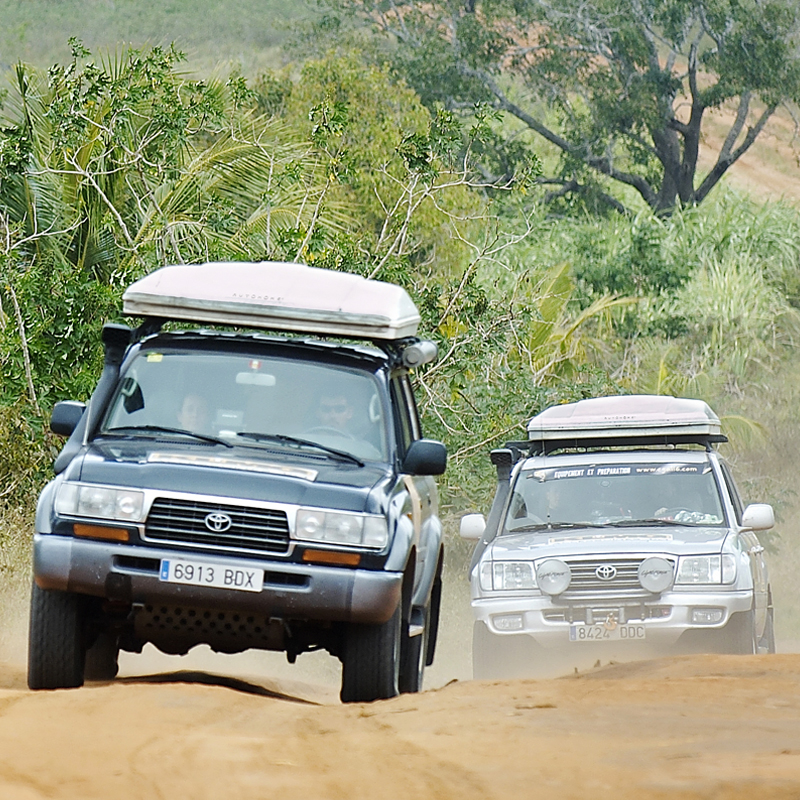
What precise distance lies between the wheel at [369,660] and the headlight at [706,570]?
285 cm

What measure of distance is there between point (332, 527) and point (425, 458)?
0.91 m

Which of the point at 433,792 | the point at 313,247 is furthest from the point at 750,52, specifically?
the point at 433,792

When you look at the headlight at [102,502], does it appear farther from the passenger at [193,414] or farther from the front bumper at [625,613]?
the front bumper at [625,613]

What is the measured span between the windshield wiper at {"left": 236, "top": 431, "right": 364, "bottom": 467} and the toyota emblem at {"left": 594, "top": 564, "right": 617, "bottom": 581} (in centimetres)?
247

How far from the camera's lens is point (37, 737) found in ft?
18.3

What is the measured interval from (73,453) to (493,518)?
156 inches

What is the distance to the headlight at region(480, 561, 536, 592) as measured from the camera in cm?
973

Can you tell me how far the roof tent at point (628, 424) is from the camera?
37.4ft

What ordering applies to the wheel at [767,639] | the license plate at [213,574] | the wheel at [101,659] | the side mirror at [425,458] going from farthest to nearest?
1. the wheel at [767,639]
2. the wheel at [101,659]
3. the side mirror at [425,458]
4. the license plate at [213,574]

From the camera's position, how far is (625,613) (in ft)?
31.5

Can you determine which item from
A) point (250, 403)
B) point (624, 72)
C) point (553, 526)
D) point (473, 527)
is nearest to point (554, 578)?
point (553, 526)

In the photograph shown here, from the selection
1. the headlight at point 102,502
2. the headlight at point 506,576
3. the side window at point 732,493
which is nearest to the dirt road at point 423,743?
the headlight at point 102,502

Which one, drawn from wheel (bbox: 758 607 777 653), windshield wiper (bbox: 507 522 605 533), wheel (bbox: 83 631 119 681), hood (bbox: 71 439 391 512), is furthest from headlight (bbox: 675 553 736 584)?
wheel (bbox: 83 631 119 681)

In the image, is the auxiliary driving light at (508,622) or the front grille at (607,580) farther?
the auxiliary driving light at (508,622)
